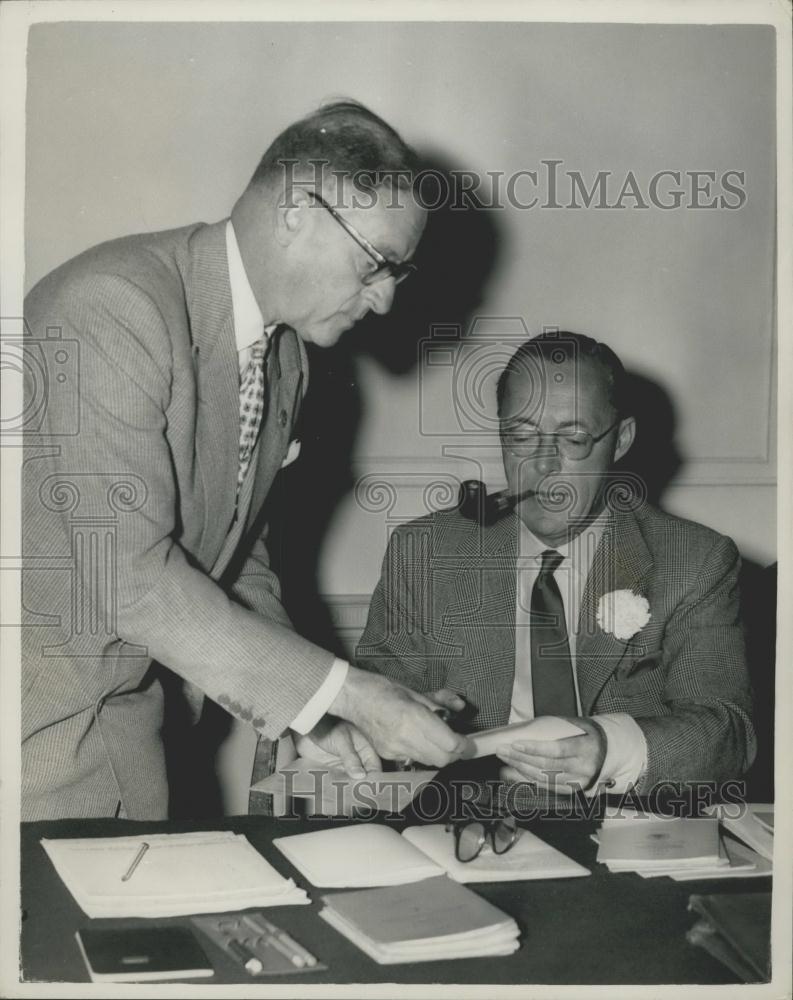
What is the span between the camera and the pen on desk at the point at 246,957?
1.21 m

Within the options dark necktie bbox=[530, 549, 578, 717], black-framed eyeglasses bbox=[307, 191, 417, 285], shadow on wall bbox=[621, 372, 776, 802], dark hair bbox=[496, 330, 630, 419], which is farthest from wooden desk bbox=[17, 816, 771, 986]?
dark hair bbox=[496, 330, 630, 419]

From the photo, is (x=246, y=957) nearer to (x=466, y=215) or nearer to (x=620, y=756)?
(x=620, y=756)

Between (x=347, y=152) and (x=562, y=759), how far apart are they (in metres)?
1.13

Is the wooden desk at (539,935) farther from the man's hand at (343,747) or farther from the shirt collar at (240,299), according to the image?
the shirt collar at (240,299)

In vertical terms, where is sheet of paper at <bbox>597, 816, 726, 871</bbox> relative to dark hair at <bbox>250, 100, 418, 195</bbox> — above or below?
below

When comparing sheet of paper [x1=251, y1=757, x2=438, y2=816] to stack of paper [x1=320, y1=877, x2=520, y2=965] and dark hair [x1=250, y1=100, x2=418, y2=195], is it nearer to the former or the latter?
stack of paper [x1=320, y1=877, x2=520, y2=965]

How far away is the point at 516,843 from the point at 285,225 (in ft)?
3.60

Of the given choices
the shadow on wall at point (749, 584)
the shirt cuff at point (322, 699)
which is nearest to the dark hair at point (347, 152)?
the shirt cuff at point (322, 699)

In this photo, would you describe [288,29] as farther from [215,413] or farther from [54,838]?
[54,838]

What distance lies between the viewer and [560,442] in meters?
2.48

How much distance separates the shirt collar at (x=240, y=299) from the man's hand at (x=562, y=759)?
0.86 m

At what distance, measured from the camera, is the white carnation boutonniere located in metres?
2.44

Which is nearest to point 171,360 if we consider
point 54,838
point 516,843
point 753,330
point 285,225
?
point 285,225

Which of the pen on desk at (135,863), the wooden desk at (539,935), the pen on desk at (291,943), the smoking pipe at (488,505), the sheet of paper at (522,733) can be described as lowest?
the wooden desk at (539,935)
